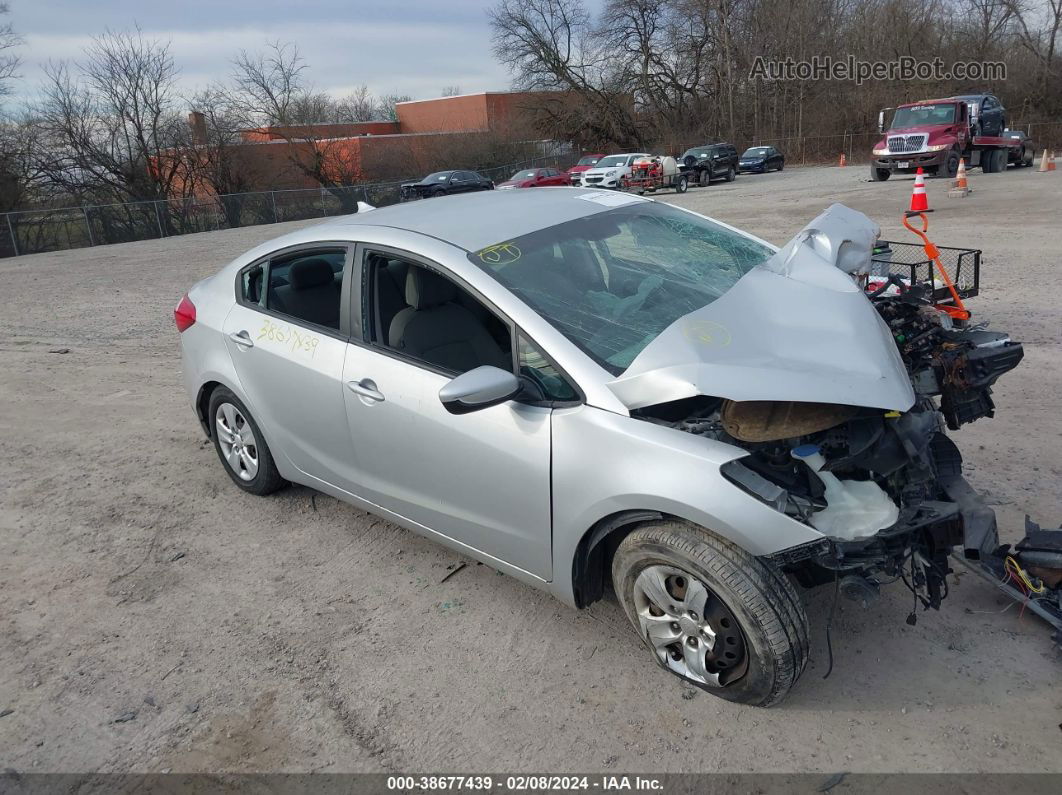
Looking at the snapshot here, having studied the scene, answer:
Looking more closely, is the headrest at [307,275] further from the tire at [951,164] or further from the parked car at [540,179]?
the parked car at [540,179]

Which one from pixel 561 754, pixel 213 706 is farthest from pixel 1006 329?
pixel 213 706

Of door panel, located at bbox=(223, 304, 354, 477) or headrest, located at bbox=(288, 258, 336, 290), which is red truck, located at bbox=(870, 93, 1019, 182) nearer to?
headrest, located at bbox=(288, 258, 336, 290)

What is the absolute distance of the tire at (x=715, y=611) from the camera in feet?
8.55

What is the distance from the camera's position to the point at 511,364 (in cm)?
315

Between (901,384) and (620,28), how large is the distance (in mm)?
57427

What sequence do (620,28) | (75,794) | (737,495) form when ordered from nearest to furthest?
(737,495) < (75,794) < (620,28)

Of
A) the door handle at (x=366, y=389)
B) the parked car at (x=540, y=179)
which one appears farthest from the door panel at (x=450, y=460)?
the parked car at (x=540, y=179)

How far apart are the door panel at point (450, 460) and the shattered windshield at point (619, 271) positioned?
44 cm

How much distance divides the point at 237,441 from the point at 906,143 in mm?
25356

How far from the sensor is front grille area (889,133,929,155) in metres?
24.3

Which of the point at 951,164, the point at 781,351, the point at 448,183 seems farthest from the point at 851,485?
the point at 448,183

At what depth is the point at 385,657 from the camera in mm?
3279

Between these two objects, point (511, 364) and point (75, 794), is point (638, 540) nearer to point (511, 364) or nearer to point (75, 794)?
point (511, 364)

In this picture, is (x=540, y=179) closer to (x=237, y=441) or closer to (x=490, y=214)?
(x=237, y=441)
